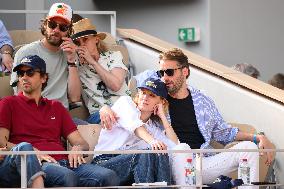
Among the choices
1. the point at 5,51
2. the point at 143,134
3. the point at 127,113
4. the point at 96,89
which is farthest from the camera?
the point at 5,51

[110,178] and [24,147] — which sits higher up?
[24,147]

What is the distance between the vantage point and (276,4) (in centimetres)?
1575

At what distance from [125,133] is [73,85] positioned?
0.93m

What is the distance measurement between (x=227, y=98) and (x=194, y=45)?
3.93 metres

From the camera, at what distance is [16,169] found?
28.6 ft

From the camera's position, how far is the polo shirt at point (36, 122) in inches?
368

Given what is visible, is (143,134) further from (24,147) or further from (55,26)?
(55,26)

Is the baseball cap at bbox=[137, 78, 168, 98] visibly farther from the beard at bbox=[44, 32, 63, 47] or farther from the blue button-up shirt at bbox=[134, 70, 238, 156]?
the beard at bbox=[44, 32, 63, 47]

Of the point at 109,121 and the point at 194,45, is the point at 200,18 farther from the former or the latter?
the point at 109,121

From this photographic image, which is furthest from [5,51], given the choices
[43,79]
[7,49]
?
[43,79]

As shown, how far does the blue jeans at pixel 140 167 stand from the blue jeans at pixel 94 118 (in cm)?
87

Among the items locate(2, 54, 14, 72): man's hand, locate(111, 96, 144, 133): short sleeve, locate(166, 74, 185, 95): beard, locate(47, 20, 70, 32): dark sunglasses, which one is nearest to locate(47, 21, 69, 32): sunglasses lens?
locate(47, 20, 70, 32): dark sunglasses

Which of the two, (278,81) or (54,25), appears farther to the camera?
(278,81)

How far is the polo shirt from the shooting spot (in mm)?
9344
